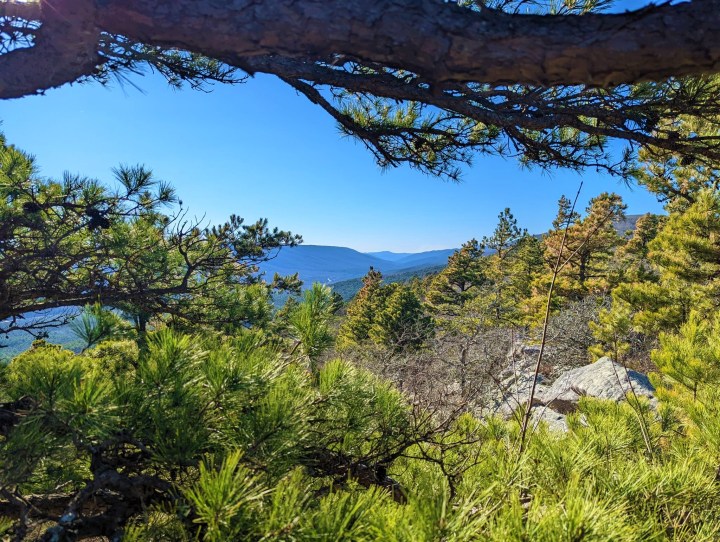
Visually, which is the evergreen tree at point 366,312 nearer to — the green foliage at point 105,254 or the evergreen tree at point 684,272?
the evergreen tree at point 684,272

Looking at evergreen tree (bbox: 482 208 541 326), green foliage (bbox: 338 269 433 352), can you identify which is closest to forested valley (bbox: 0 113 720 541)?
green foliage (bbox: 338 269 433 352)

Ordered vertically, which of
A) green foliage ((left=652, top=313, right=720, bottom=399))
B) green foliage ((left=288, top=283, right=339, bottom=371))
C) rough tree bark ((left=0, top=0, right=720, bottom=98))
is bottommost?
green foliage ((left=652, top=313, right=720, bottom=399))

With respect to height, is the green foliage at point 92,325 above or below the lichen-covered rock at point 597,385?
above

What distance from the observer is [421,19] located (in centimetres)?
87

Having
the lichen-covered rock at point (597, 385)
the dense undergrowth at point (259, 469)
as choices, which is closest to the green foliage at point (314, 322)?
the dense undergrowth at point (259, 469)

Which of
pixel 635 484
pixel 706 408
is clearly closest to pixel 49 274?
pixel 635 484

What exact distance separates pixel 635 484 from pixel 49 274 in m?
3.60

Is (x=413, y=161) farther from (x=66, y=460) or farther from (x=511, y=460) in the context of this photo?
(x=66, y=460)

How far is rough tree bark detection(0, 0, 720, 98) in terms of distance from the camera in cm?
76

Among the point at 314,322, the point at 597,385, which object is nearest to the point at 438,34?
the point at 314,322

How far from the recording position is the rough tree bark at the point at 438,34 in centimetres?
76

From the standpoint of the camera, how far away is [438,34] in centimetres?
87

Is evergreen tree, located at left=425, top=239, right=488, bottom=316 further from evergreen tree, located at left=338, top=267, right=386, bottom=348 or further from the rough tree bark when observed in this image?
the rough tree bark

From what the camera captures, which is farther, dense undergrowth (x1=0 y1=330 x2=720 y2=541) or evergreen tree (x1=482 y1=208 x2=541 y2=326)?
evergreen tree (x1=482 y1=208 x2=541 y2=326)
